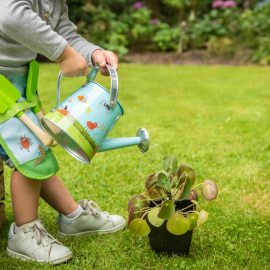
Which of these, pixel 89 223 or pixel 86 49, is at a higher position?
pixel 86 49

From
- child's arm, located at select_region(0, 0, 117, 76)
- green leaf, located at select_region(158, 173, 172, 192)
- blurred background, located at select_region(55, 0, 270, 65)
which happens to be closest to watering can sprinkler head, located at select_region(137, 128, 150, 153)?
green leaf, located at select_region(158, 173, 172, 192)

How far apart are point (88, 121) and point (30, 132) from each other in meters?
0.25

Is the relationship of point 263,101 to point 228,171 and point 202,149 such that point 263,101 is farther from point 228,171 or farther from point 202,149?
point 228,171

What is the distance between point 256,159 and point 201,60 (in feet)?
14.9

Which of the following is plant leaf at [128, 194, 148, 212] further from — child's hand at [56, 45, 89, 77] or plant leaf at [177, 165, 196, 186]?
child's hand at [56, 45, 89, 77]

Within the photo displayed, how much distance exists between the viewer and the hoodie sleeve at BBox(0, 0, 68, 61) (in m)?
1.04

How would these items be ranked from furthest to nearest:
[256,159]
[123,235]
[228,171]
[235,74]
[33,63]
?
[235,74], [256,159], [228,171], [123,235], [33,63]

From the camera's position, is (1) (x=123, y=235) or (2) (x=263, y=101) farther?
(2) (x=263, y=101)

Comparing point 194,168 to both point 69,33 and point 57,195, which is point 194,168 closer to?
point 57,195

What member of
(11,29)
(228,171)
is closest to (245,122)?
(228,171)

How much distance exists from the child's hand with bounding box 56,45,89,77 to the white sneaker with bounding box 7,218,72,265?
617 mm

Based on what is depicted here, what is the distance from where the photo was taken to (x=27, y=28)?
3.46 ft

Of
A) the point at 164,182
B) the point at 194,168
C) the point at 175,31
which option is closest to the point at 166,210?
the point at 164,182

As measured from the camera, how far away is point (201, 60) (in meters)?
6.57
